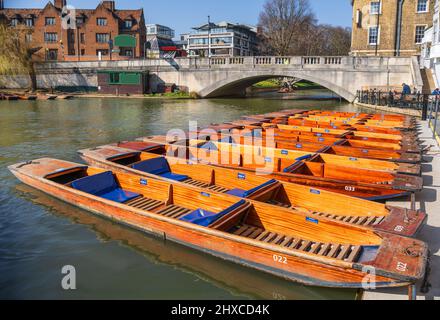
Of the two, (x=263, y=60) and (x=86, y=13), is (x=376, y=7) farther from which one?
(x=86, y=13)

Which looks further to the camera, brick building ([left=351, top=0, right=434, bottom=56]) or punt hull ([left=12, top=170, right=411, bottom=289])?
brick building ([left=351, top=0, right=434, bottom=56])

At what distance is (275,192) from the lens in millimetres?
7777

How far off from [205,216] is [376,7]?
40.5 metres

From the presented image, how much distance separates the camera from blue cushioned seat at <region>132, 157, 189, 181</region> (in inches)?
367

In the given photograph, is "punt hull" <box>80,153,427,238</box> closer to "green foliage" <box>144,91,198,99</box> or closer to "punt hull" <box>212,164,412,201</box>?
"punt hull" <box>212,164,412,201</box>

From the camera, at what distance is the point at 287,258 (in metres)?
5.36

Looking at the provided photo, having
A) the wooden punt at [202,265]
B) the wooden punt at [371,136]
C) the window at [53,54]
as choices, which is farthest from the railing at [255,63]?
the wooden punt at [202,265]

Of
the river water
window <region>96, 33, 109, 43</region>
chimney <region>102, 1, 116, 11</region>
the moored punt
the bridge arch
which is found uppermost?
chimney <region>102, 1, 116, 11</region>

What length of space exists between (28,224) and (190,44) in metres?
83.7

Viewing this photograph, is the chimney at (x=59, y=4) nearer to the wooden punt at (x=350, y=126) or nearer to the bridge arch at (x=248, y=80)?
the bridge arch at (x=248, y=80)

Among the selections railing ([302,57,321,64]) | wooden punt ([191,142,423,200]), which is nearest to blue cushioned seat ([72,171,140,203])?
wooden punt ([191,142,423,200])

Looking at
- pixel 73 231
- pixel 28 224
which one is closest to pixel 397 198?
pixel 73 231

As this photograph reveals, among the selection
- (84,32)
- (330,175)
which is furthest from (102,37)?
(330,175)

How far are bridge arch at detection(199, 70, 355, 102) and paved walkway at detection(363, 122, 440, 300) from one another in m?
22.0
